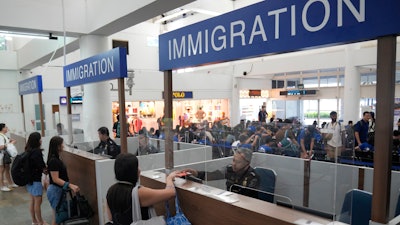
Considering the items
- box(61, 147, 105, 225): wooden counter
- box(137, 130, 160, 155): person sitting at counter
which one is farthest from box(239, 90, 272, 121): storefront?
box(137, 130, 160, 155): person sitting at counter

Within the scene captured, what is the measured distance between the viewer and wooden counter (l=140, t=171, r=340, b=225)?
165 centimetres

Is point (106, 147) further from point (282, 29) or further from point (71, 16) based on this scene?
point (282, 29)

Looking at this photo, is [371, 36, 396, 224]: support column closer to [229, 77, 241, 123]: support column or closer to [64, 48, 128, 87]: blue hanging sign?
[64, 48, 128, 87]: blue hanging sign

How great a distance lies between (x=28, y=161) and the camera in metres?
3.67

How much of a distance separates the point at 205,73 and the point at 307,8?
39.1 feet

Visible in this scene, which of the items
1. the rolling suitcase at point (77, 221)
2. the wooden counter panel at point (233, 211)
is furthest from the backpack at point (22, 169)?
the wooden counter panel at point (233, 211)

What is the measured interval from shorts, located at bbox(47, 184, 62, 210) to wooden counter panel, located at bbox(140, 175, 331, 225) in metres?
1.68

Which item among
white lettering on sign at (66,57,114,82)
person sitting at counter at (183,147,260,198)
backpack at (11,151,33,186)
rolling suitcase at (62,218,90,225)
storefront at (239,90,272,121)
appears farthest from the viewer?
storefront at (239,90,272,121)

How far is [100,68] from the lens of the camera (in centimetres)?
352

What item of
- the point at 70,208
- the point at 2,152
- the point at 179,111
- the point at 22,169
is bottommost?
the point at 70,208

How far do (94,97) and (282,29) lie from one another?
4.56 m

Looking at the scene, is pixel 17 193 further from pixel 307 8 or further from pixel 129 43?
pixel 129 43

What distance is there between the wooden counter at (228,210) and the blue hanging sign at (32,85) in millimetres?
4309

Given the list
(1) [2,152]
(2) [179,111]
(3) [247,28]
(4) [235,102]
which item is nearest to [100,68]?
(3) [247,28]
